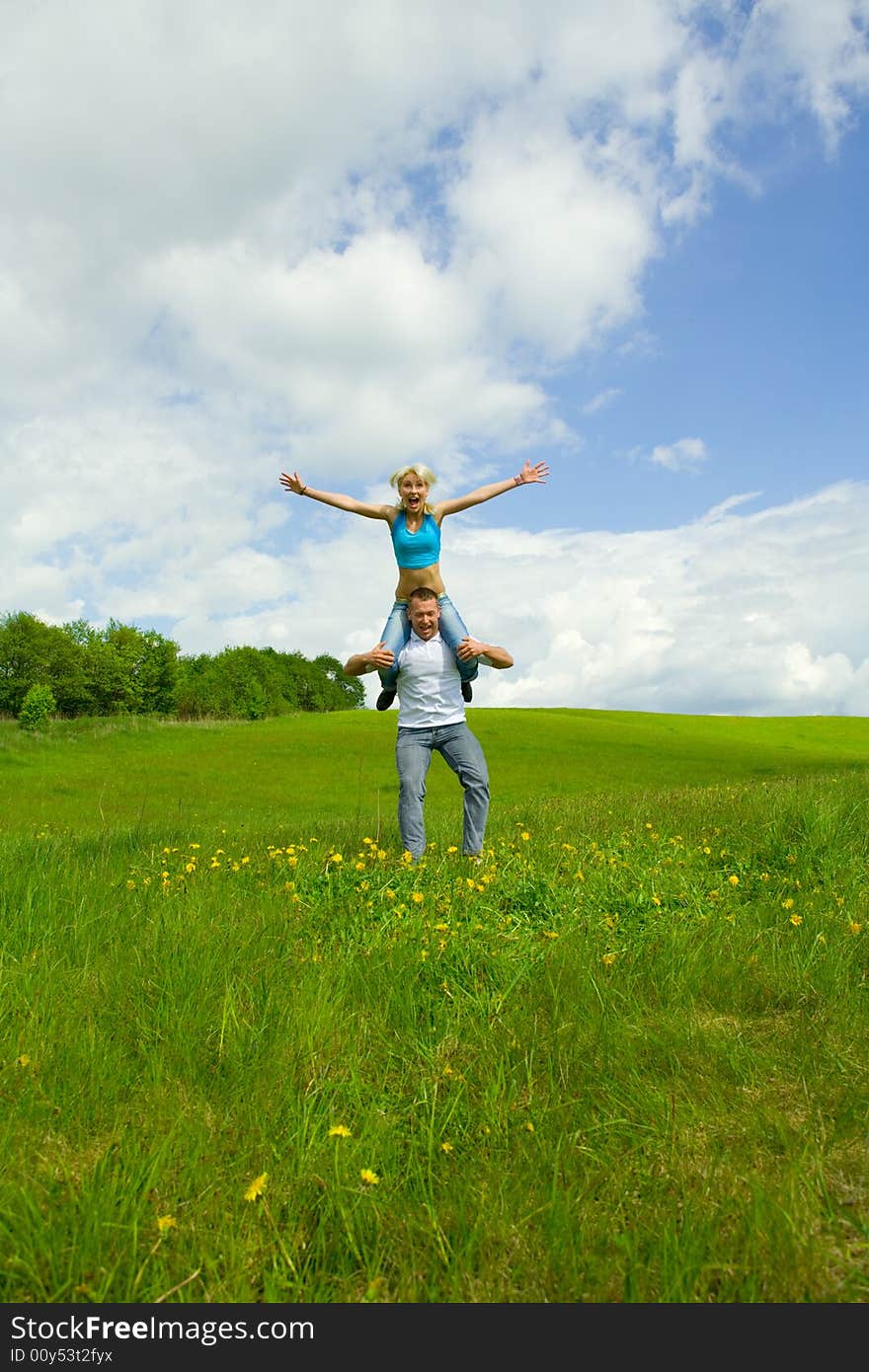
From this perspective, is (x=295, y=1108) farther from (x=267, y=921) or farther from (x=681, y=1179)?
(x=267, y=921)

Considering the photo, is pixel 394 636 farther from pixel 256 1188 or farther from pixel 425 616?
pixel 256 1188

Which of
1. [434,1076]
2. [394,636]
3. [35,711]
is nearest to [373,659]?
[394,636]

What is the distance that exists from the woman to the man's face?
0.08m

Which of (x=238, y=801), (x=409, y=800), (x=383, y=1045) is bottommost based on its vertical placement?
(x=238, y=801)

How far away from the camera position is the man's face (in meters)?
7.80

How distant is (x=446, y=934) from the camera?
17.8ft

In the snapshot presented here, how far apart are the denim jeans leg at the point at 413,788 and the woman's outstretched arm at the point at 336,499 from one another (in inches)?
87.6

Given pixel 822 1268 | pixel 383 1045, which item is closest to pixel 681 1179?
pixel 822 1268

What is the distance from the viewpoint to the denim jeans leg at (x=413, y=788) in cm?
768

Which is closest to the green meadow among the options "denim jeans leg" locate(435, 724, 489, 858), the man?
"denim jeans leg" locate(435, 724, 489, 858)

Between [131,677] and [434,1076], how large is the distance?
8995 cm

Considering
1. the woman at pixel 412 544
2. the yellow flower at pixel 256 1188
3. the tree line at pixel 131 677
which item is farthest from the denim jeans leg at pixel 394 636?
the tree line at pixel 131 677

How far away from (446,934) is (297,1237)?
2777 mm

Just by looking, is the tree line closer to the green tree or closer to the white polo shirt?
the green tree
